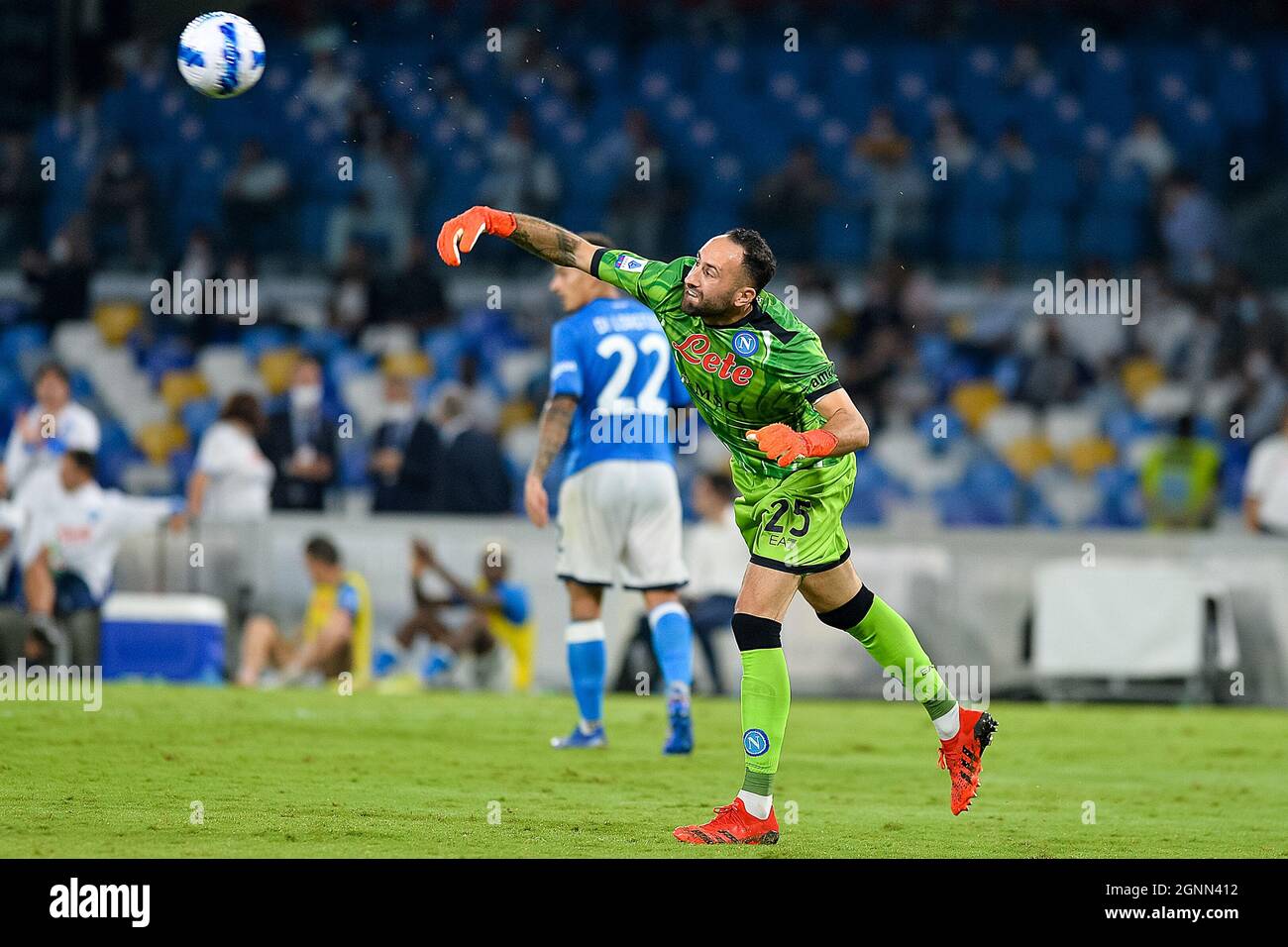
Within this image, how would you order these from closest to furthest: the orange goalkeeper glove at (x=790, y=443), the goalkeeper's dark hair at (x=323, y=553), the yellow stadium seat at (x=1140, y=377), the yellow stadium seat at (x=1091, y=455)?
the orange goalkeeper glove at (x=790, y=443), the goalkeeper's dark hair at (x=323, y=553), the yellow stadium seat at (x=1091, y=455), the yellow stadium seat at (x=1140, y=377)

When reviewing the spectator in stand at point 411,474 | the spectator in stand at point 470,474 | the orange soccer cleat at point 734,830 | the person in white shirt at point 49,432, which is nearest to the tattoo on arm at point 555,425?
the orange soccer cleat at point 734,830

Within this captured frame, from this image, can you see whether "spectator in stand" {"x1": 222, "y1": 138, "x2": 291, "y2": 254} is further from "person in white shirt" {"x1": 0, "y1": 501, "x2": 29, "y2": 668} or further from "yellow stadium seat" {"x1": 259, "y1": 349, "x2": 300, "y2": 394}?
"person in white shirt" {"x1": 0, "y1": 501, "x2": 29, "y2": 668}

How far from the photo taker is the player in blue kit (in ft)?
32.4

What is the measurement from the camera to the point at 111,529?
13828 millimetres

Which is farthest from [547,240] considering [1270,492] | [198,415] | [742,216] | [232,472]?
[742,216]

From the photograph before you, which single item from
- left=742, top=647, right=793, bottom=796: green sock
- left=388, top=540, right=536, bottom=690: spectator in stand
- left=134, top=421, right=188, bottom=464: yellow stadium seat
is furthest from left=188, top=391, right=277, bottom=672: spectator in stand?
left=742, top=647, right=793, bottom=796: green sock

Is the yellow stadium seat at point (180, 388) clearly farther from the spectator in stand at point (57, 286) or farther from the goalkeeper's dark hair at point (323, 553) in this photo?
the goalkeeper's dark hair at point (323, 553)

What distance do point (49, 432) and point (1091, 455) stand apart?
9409 millimetres

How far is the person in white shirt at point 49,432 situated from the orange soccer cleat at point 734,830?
8.25 m

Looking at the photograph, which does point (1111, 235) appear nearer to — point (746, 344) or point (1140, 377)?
point (1140, 377)

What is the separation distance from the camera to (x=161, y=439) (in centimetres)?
1802

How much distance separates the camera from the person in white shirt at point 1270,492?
14867 mm
